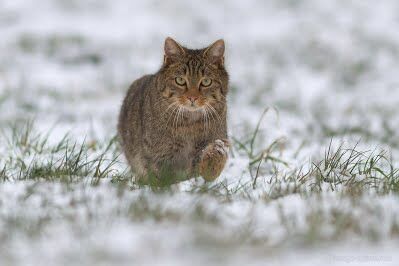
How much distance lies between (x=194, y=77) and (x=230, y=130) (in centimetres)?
222

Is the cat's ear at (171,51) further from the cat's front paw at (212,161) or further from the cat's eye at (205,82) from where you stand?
the cat's front paw at (212,161)

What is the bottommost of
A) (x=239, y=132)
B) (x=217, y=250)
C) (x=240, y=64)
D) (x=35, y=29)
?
(x=217, y=250)

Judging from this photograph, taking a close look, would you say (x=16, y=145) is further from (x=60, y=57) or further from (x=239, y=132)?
(x=60, y=57)

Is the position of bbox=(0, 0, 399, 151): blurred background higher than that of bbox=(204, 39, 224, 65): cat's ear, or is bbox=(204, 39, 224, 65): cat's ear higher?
bbox=(0, 0, 399, 151): blurred background

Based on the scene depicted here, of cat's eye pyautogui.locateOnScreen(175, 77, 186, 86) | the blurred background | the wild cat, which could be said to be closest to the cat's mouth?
the wild cat

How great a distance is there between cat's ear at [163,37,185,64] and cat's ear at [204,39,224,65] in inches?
6.8

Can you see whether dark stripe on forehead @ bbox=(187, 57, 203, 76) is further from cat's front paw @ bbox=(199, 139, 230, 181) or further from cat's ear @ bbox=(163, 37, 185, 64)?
cat's front paw @ bbox=(199, 139, 230, 181)

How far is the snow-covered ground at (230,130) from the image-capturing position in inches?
121

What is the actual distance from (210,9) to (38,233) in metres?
11.1

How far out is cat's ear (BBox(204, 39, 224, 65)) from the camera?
4.90 meters

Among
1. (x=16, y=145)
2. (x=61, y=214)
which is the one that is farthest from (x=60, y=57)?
(x=61, y=214)

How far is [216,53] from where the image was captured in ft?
16.2

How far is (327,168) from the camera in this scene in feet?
15.5

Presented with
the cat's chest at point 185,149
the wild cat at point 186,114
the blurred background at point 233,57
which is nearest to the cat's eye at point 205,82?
the wild cat at point 186,114
